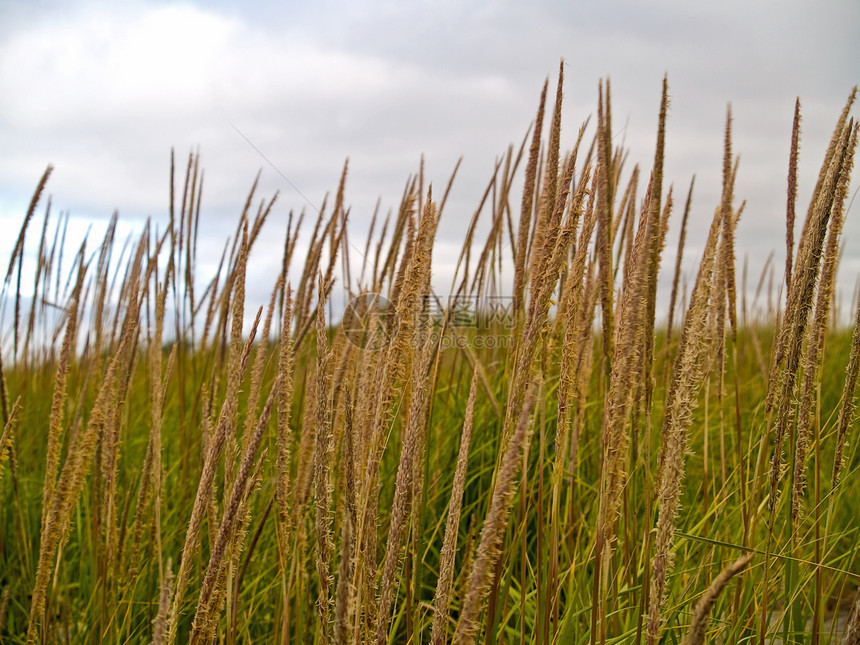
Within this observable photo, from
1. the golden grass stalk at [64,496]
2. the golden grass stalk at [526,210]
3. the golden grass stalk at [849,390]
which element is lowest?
the golden grass stalk at [64,496]

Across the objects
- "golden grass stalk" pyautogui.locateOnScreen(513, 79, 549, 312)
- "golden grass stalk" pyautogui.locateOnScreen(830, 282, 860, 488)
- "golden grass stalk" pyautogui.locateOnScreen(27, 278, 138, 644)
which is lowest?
"golden grass stalk" pyautogui.locateOnScreen(27, 278, 138, 644)

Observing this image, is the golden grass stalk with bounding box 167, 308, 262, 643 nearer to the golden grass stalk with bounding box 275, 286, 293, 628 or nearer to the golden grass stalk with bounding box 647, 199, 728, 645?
the golden grass stalk with bounding box 275, 286, 293, 628

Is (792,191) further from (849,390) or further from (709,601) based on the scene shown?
(709,601)

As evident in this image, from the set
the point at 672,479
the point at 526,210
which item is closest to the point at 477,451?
the point at 526,210

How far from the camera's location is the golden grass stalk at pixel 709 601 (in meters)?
0.61

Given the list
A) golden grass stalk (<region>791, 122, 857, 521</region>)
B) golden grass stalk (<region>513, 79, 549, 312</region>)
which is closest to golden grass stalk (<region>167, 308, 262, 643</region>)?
golden grass stalk (<region>513, 79, 549, 312</region>)

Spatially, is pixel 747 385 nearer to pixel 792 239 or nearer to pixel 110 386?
pixel 792 239

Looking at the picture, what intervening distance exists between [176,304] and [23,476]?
923 mm

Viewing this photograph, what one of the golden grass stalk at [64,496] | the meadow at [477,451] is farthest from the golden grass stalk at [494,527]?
the golden grass stalk at [64,496]

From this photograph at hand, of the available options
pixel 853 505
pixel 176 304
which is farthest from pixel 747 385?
pixel 176 304

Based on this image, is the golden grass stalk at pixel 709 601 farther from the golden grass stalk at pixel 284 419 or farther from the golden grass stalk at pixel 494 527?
the golden grass stalk at pixel 284 419

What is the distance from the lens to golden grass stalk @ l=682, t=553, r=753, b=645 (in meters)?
0.61

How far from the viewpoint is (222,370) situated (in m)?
2.06

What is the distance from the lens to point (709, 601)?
25.0 inches
